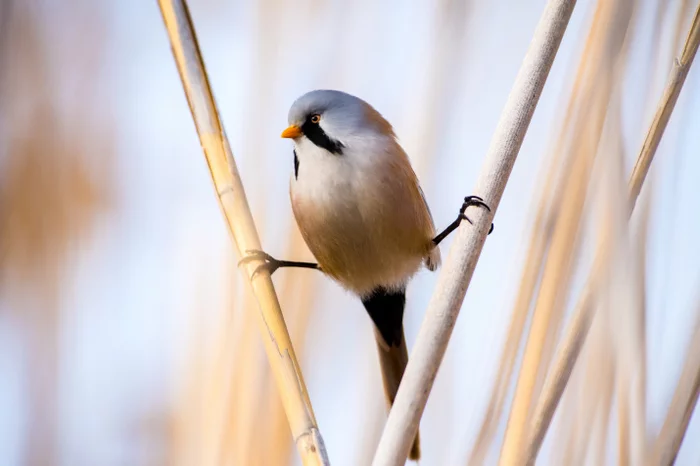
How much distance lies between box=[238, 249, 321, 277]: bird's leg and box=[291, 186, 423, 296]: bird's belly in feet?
0.09

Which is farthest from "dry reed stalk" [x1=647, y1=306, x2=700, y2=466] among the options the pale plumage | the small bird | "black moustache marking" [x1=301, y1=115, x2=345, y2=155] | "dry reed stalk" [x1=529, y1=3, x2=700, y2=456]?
"black moustache marking" [x1=301, y1=115, x2=345, y2=155]

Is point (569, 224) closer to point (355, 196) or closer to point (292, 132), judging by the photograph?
point (355, 196)

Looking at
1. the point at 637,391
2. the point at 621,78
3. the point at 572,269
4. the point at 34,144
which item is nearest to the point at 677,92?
the point at 621,78

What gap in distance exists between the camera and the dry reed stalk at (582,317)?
41.7 inches

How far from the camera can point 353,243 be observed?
1398 millimetres

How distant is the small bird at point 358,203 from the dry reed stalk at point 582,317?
9.8 inches

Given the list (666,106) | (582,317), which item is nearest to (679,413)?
(582,317)

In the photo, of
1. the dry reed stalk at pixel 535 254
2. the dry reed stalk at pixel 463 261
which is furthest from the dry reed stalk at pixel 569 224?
the dry reed stalk at pixel 463 261

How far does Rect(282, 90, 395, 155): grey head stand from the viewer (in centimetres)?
131

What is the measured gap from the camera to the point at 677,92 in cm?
108

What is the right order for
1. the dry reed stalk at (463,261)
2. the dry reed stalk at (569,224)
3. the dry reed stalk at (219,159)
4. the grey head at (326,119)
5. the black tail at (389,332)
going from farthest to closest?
the black tail at (389,332), the grey head at (326,119), the dry reed stalk at (569,224), the dry reed stalk at (219,159), the dry reed stalk at (463,261)

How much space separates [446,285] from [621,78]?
59 centimetres

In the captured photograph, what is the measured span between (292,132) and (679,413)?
78 cm

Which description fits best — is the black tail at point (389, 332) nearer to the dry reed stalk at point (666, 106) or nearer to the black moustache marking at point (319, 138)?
the black moustache marking at point (319, 138)
